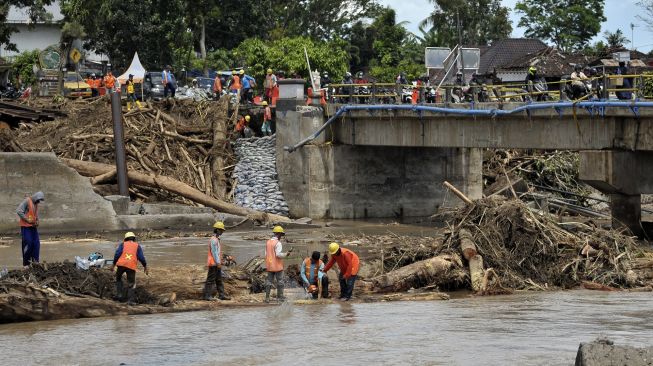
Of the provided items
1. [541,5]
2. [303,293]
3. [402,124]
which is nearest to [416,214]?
[402,124]

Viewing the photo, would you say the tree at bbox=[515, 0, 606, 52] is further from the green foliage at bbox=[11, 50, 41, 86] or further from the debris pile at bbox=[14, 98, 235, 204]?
the debris pile at bbox=[14, 98, 235, 204]

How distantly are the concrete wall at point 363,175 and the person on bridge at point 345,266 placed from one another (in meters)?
15.2

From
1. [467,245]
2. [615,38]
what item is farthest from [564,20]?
[467,245]

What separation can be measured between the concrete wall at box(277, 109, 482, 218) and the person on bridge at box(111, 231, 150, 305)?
54.6ft

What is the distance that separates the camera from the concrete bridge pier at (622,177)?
27.9 meters

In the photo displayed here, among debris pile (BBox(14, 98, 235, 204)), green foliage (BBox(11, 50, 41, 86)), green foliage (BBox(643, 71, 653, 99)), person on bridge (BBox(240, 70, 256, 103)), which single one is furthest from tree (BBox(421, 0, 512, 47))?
green foliage (BBox(643, 71, 653, 99))

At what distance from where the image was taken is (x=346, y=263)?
1959 cm

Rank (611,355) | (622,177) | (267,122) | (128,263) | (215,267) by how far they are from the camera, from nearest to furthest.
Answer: (611,355)
(128,263)
(215,267)
(622,177)
(267,122)

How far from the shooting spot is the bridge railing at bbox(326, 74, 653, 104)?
28.2 m

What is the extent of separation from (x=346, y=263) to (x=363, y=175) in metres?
16.4

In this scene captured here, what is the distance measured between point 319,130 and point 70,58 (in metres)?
20.4

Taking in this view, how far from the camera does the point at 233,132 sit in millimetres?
38656

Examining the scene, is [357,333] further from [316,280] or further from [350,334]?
[316,280]

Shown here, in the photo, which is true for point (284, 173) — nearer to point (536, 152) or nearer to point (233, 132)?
point (233, 132)
